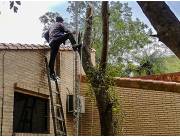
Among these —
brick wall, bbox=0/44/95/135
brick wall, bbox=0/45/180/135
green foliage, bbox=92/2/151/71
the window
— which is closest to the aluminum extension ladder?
brick wall, bbox=0/44/95/135

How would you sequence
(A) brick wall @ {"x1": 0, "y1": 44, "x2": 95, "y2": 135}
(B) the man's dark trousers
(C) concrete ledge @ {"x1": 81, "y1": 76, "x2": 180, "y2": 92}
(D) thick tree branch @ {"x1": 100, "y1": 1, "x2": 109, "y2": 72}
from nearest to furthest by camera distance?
(D) thick tree branch @ {"x1": 100, "y1": 1, "x2": 109, "y2": 72} → (A) brick wall @ {"x1": 0, "y1": 44, "x2": 95, "y2": 135} → (B) the man's dark trousers → (C) concrete ledge @ {"x1": 81, "y1": 76, "x2": 180, "y2": 92}

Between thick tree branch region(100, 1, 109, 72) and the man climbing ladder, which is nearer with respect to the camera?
thick tree branch region(100, 1, 109, 72)

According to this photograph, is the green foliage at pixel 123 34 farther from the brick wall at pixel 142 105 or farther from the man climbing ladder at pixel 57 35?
the man climbing ladder at pixel 57 35

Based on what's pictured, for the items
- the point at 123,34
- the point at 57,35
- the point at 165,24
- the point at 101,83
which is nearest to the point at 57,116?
the point at 57,35

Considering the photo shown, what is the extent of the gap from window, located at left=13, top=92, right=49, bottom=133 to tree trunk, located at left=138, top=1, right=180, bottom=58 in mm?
6114

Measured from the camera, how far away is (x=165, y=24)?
2568 mm

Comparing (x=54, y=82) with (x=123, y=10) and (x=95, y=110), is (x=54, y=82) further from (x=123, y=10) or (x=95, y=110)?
(x=123, y=10)

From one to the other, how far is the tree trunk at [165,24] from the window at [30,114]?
6.11 m

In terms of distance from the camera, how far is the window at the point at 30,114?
8.59 meters

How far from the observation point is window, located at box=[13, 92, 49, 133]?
28.2ft

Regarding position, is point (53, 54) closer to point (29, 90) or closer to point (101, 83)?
point (29, 90)

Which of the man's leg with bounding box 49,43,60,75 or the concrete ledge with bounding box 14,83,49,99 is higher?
the man's leg with bounding box 49,43,60,75

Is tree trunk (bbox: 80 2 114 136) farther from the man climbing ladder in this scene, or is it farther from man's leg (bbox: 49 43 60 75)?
man's leg (bbox: 49 43 60 75)

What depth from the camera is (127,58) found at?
26.0 meters
